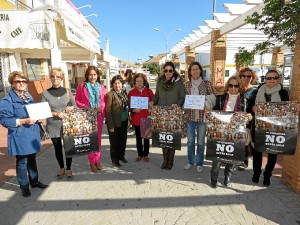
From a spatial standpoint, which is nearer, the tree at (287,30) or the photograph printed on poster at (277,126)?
the tree at (287,30)

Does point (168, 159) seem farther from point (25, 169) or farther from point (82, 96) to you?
point (25, 169)

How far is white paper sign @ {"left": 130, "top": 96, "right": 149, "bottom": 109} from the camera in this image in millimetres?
4656

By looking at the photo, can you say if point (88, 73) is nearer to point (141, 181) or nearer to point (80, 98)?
point (80, 98)

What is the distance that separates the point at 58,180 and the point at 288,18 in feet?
14.6

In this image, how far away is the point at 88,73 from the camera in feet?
14.1

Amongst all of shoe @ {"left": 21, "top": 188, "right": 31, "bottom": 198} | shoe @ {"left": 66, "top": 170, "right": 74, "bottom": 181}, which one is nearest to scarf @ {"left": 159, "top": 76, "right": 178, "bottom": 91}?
shoe @ {"left": 66, "top": 170, "right": 74, "bottom": 181}

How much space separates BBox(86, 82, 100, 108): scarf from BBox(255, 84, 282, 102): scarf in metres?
2.69

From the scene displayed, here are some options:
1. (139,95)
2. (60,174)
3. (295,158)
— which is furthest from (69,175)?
(295,158)

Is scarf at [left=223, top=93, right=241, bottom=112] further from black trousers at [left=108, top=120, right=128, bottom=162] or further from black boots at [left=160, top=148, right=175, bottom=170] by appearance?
black trousers at [left=108, top=120, right=128, bottom=162]

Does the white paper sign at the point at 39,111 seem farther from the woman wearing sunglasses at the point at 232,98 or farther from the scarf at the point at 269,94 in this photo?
the scarf at the point at 269,94

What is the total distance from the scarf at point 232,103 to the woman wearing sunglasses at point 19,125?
9.50ft

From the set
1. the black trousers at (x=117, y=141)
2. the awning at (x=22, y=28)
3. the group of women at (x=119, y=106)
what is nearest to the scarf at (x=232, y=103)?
the group of women at (x=119, y=106)

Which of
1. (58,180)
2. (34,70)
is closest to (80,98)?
(58,180)

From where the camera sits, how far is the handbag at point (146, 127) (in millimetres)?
4703
